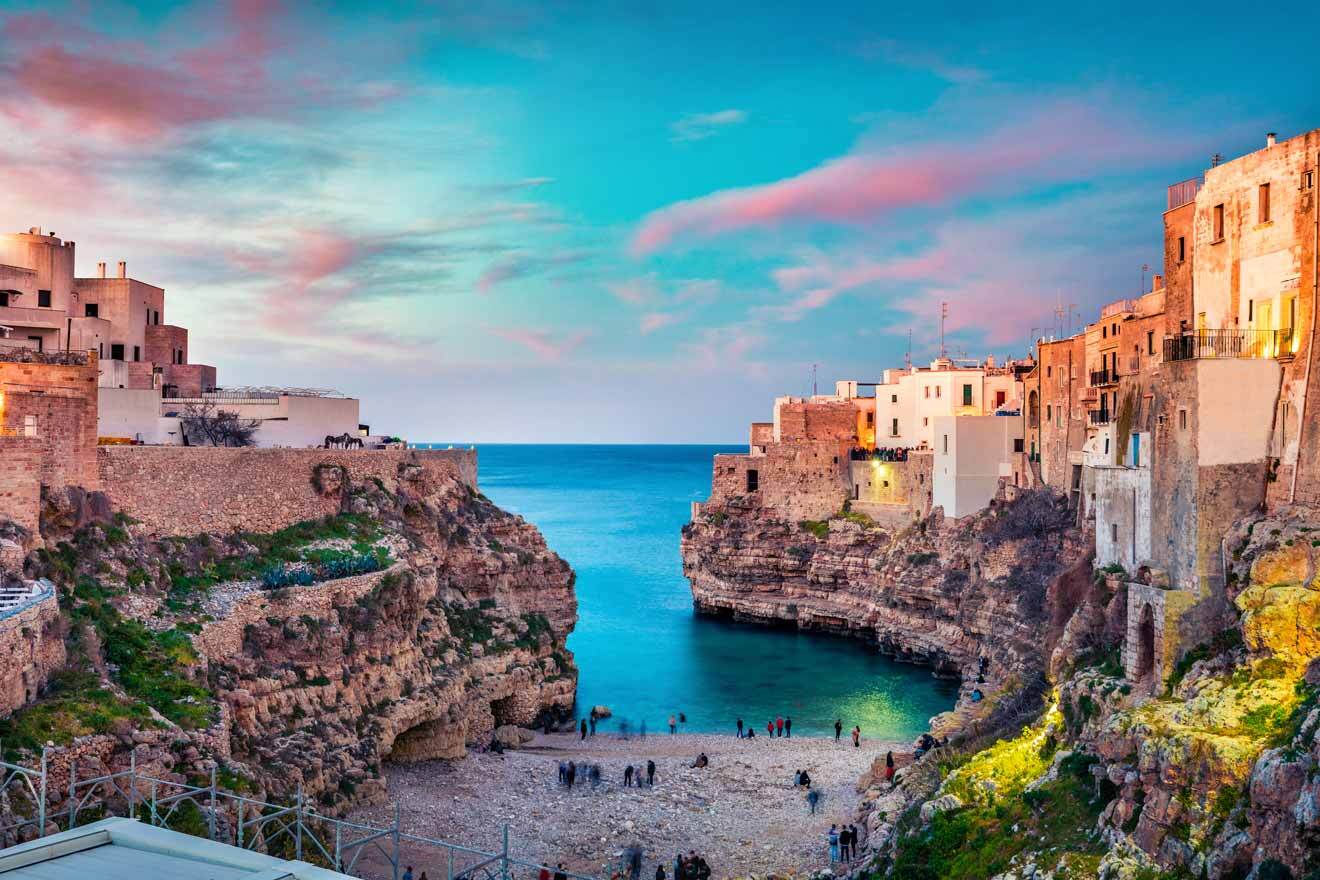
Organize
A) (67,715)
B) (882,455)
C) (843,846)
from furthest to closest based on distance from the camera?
(882,455), (843,846), (67,715)

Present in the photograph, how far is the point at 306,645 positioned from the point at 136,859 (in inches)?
635

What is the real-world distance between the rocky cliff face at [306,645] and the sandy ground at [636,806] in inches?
61.2

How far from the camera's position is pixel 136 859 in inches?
556

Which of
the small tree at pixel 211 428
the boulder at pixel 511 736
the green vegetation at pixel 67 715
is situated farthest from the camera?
the small tree at pixel 211 428

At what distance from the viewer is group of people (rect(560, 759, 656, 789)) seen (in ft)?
109

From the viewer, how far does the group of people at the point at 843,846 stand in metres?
27.6

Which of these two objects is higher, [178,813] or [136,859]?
[136,859]

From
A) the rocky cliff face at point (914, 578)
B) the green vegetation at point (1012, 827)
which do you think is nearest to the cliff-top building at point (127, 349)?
the rocky cliff face at point (914, 578)

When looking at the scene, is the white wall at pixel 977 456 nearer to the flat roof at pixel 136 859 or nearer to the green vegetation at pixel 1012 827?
the green vegetation at pixel 1012 827

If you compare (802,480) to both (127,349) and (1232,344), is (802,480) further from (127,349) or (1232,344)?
(1232,344)

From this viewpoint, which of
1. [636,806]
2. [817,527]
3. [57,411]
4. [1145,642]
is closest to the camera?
[1145,642]

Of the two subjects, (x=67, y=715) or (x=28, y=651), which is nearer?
(x=67, y=715)

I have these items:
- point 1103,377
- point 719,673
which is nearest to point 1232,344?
point 1103,377

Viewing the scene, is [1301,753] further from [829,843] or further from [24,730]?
[24,730]
